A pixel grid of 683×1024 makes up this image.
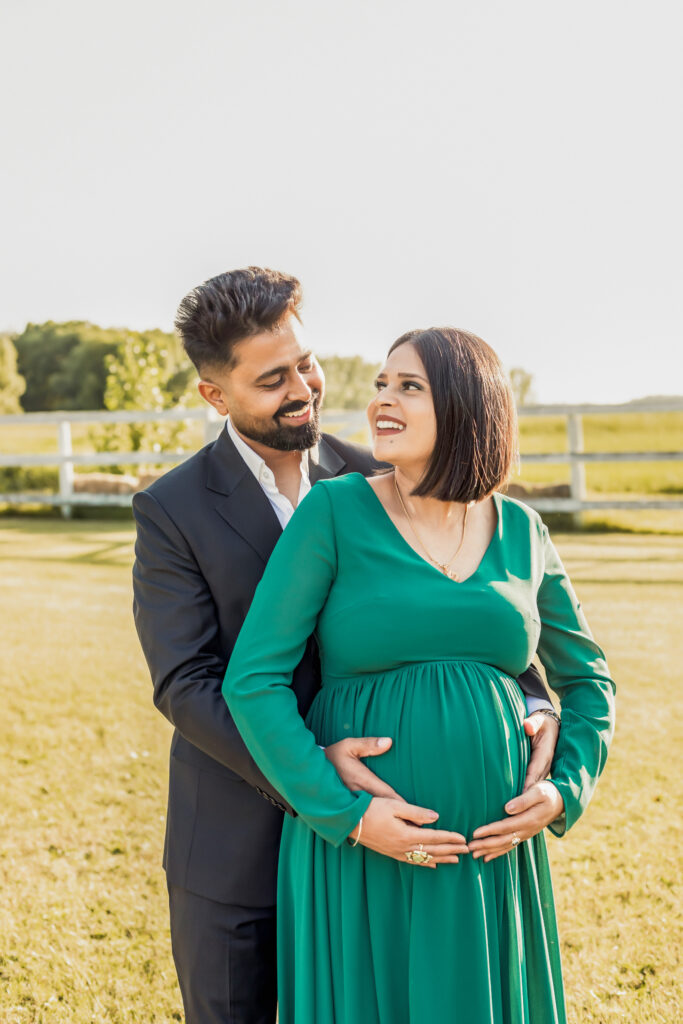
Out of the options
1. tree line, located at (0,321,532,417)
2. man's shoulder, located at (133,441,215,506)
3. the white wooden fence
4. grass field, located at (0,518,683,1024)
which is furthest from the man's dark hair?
tree line, located at (0,321,532,417)

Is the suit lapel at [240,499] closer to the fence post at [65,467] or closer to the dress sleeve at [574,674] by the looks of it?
the dress sleeve at [574,674]

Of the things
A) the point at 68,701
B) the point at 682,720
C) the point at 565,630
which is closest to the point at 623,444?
the point at 682,720

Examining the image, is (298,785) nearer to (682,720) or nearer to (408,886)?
(408,886)

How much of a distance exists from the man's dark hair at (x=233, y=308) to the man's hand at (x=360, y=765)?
866 millimetres

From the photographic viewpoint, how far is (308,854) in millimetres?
1714

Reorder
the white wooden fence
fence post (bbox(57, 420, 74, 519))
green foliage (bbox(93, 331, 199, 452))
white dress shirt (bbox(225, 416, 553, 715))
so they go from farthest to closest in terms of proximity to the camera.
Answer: green foliage (bbox(93, 331, 199, 452)), fence post (bbox(57, 420, 74, 519)), the white wooden fence, white dress shirt (bbox(225, 416, 553, 715))

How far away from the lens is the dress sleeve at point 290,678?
1584 mm

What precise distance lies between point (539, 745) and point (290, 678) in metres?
0.51

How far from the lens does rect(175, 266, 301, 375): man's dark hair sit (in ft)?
6.54

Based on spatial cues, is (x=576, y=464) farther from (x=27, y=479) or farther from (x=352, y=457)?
(x=27, y=479)

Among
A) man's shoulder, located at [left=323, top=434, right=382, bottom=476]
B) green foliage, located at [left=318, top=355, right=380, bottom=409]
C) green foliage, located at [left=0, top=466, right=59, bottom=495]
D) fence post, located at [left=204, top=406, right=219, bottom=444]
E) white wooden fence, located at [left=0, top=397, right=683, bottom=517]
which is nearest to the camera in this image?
man's shoulder, located at [left=323, top=434, right=382, bottom=476]

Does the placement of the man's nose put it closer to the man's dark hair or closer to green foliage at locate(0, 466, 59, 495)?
the man's dark hair

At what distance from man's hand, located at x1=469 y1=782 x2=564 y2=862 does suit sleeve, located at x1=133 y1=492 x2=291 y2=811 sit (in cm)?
38

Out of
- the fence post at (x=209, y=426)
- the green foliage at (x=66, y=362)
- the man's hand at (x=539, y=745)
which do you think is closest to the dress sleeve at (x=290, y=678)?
the man's hand at (x=539, y=745)
